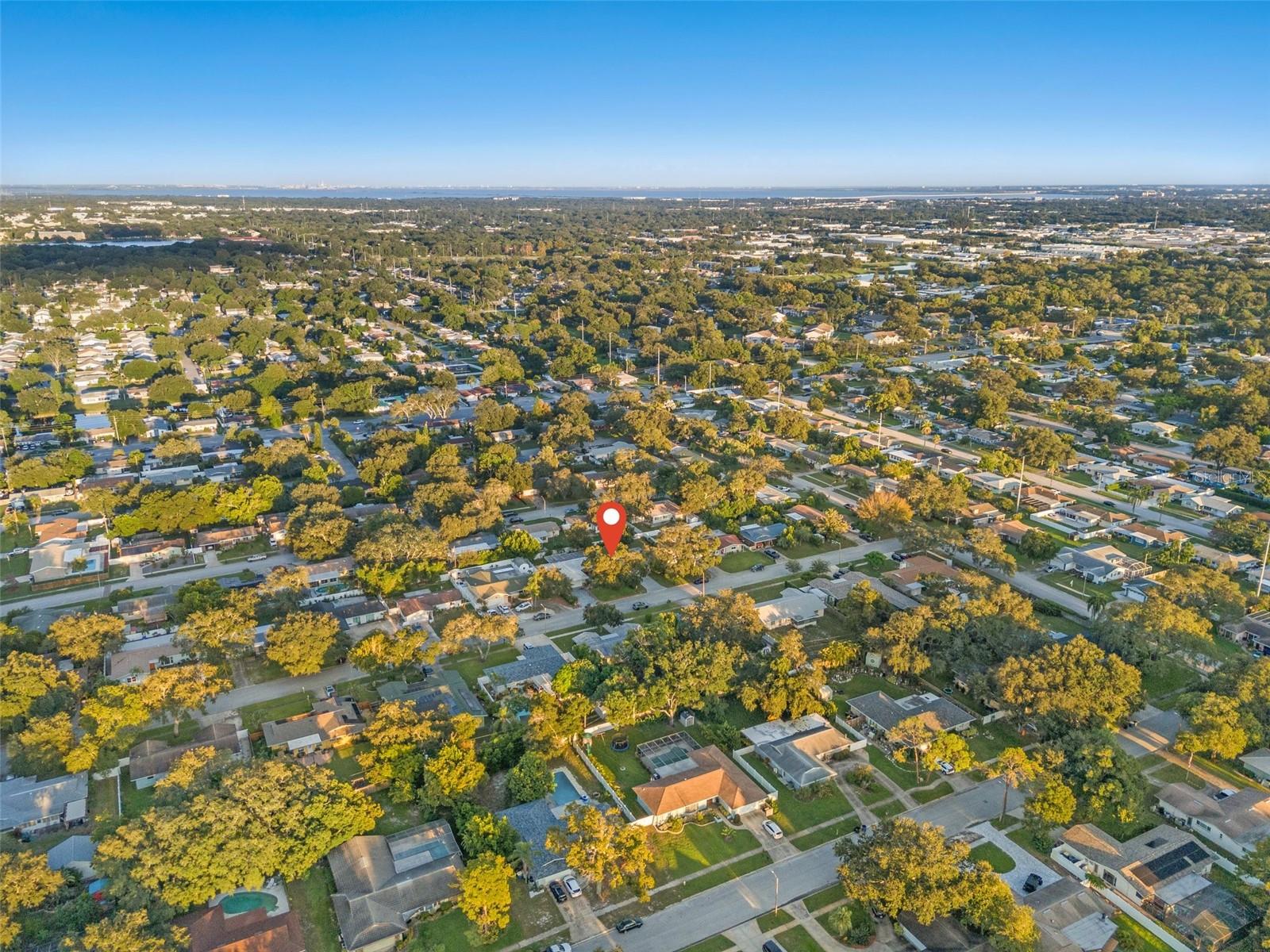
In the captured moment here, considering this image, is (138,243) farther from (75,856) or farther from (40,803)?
(75,856)

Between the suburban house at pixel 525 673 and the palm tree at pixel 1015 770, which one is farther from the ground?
the palm tree at pixel 1015 770

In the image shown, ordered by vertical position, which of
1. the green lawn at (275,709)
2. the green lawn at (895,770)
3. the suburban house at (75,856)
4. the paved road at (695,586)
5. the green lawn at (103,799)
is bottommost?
the green lawn at (895,770)

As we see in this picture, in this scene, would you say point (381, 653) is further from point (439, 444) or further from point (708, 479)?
point (439, 444)

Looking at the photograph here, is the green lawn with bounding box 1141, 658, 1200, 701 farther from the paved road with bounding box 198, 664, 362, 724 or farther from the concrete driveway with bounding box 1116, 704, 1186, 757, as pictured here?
the paved road with bounding box 198, 664, 362, 724

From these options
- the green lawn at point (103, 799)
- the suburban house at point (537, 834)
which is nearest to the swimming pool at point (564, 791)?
the suburban house at point (537, 834)

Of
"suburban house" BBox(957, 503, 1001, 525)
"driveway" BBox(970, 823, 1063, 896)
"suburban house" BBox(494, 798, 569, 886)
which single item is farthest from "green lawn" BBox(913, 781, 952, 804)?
"suburban house" BBox(957, 503, 1001, 525)

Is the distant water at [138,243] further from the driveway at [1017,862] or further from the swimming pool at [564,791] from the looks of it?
the driveway at [1017,862]
